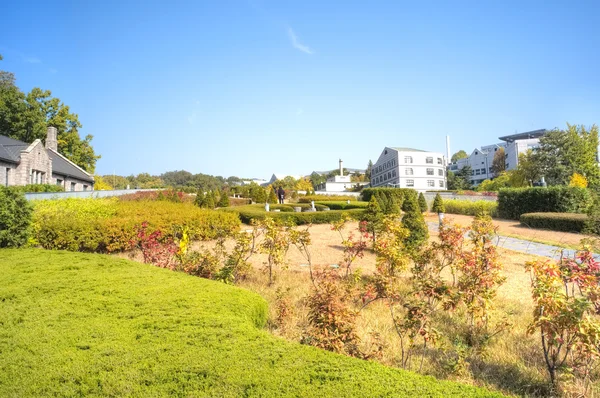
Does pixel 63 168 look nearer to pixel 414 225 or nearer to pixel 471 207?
pixel 414 225

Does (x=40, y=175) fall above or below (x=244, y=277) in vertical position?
above

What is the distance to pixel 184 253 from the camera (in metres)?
7.18

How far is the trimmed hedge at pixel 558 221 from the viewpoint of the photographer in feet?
46.6

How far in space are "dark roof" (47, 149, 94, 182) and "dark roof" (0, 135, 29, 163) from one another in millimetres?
3409

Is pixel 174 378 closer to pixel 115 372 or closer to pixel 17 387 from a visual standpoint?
pixel 115 372

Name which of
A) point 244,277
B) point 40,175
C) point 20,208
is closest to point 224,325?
point 244,277

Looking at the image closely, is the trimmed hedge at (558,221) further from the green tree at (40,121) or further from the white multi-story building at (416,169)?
the green tree at (40,121)

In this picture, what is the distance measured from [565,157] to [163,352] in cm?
4083

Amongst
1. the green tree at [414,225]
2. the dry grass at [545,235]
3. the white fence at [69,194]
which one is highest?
the white fence at [69,194]

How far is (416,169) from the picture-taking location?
52062mm

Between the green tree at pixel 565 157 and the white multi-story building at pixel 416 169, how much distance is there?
61.5ft

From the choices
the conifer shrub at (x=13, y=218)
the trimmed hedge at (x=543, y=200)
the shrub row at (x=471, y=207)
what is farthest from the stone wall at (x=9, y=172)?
the trimmed hedge at (x=543, y=200)

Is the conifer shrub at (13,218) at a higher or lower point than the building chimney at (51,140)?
lower

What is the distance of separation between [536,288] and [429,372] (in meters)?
1.35
